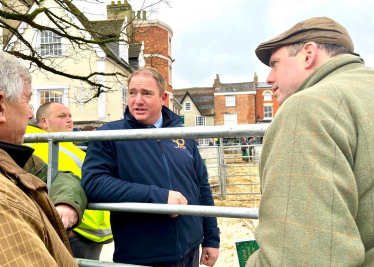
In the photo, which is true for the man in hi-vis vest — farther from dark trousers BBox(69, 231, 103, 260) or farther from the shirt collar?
the shirt collar

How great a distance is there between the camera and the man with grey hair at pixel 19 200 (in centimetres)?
78

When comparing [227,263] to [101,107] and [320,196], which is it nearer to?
[320,196]

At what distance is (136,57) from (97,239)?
71.8 ft

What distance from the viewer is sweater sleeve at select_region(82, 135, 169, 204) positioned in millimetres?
1682

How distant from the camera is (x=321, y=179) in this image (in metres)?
0.87

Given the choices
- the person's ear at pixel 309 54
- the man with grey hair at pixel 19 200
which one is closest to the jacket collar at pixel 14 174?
the man with grey hair at pixel 19 200

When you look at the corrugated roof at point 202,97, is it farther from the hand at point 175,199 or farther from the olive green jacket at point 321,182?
the olive green jacket at point 321,182

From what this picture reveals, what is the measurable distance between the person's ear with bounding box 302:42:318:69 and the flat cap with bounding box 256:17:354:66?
0.08 ft

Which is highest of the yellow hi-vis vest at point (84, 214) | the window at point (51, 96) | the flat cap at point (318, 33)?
the window at point (51, 96)

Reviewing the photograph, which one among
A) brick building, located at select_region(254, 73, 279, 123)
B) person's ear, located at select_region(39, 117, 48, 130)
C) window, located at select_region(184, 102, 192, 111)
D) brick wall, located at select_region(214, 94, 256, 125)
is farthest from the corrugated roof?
person's ear, located at select_region(39, 117, 48, 130)

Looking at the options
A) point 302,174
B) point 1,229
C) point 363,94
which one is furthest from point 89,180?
point 363,94

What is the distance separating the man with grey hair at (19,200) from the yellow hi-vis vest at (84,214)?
1133 millimetres

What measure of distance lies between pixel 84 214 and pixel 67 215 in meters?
0.75

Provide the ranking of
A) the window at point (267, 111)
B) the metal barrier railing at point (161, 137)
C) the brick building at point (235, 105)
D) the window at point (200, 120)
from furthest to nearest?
the window at point (200, 120), the window at point (267, 111), the brick building at point (235, 105), the metal barrier railing at point (161, 137)
